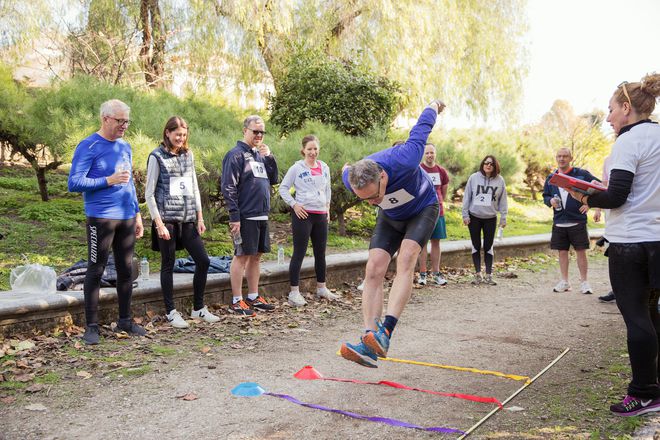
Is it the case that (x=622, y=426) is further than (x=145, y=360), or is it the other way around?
(x=145, y=360)

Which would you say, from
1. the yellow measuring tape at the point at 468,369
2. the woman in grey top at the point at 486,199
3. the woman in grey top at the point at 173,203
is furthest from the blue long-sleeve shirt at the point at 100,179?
the woman in grey top at the point at 486,199

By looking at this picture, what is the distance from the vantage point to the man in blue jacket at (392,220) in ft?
14.7

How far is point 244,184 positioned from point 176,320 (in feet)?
5.34

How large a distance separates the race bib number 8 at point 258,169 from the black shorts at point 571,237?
13.8 feet

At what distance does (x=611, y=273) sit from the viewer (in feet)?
12.8

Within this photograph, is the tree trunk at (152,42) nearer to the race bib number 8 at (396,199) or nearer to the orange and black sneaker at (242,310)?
the orange and black sneaker at (242,310)

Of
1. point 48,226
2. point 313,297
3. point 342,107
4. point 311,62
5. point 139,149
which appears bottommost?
point 313,297

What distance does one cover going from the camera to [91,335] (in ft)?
18.0

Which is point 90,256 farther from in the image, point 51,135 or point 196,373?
point 51,135

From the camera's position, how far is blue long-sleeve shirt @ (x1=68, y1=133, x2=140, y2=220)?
5395 millimetres

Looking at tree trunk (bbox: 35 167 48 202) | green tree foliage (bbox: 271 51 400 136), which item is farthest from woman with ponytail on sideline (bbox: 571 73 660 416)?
tree trunk (bbox: 35 167 48 202)

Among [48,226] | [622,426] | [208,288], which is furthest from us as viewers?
[48,226]

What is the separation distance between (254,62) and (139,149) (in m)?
9.45

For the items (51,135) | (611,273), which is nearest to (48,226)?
(51,135)
